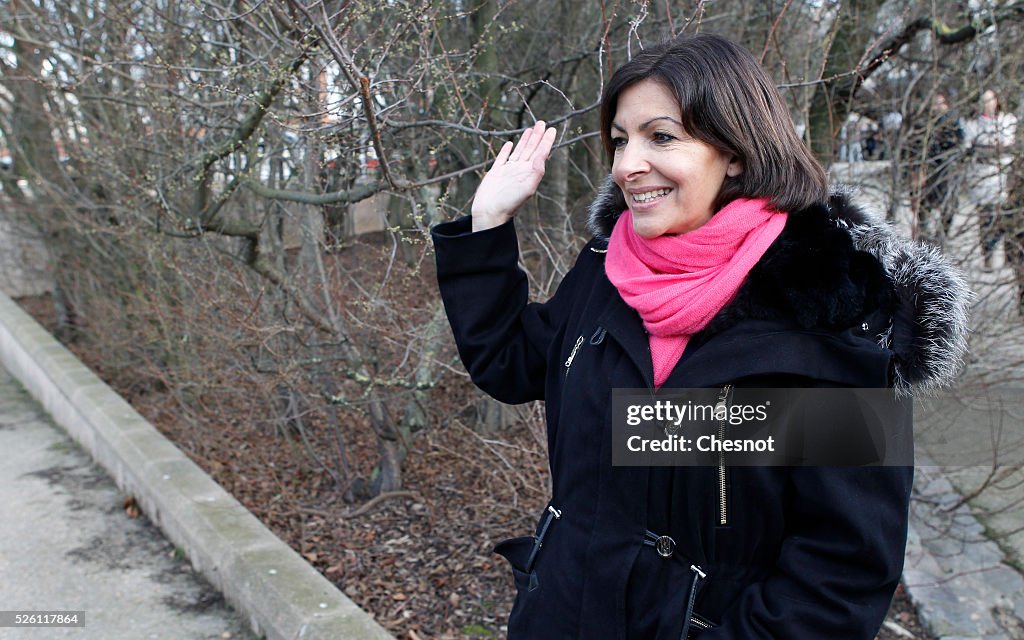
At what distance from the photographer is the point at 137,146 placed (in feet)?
16.8

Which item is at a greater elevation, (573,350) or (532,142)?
(532,142)

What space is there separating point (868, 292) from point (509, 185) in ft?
2.79

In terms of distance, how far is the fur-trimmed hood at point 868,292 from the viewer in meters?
1.61

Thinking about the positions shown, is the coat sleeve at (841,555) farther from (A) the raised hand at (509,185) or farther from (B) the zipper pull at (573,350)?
(A) the raised hand at (509,185)

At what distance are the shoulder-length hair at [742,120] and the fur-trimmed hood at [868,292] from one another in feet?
0.22

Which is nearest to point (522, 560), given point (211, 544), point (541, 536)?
point (541, 536)

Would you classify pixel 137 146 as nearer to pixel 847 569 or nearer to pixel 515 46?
pixel 515 46

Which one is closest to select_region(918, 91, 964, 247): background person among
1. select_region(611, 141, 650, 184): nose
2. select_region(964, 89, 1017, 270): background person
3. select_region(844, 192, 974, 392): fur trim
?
Result: select_region(964, 89, 1017, 270): background person

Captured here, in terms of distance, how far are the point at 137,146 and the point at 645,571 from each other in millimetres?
4321

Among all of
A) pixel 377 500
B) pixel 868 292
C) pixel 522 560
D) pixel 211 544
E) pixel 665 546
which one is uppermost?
pixel 868 292

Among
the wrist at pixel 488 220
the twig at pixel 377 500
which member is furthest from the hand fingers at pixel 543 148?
the twig at pixel 377 500

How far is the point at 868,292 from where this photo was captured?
167cm

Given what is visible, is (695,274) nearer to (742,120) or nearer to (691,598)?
(742,120)

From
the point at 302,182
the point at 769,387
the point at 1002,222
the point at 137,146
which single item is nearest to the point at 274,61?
the point at 302,182
